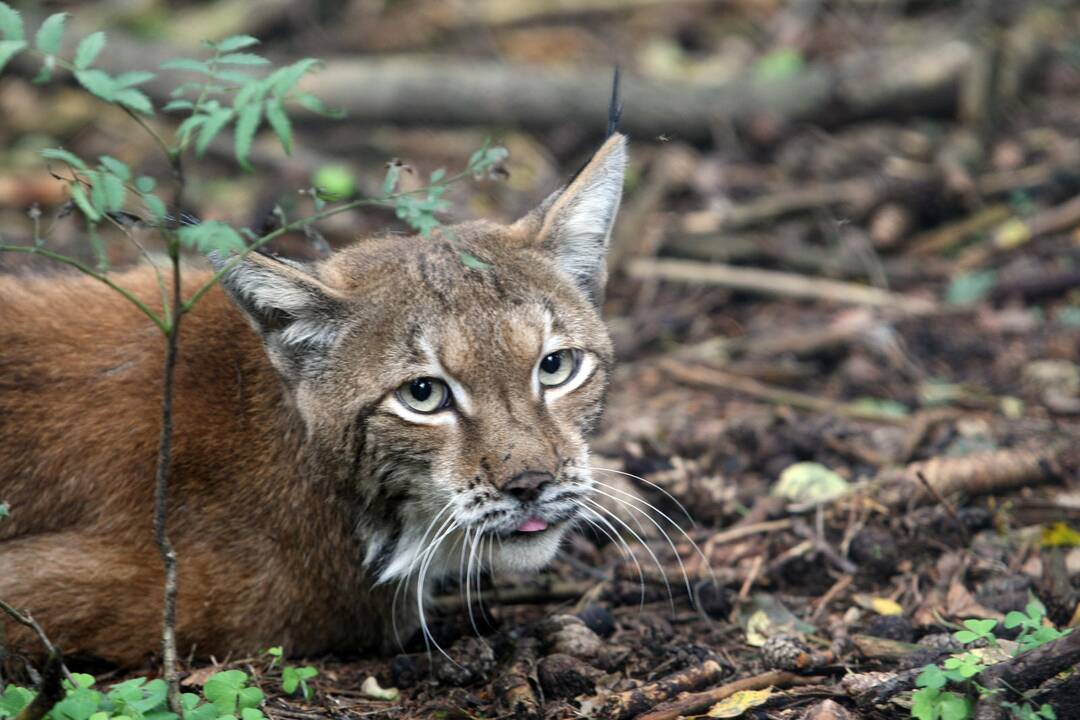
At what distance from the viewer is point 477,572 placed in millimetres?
5406

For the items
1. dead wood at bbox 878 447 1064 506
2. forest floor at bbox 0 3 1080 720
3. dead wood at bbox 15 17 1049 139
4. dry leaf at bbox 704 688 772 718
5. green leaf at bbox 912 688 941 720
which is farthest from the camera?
dead wood at bbox 15 17 1049 139

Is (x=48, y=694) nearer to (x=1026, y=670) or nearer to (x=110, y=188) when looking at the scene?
(x=110, y=188)

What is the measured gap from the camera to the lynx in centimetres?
486

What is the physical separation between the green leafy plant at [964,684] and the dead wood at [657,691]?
867mm

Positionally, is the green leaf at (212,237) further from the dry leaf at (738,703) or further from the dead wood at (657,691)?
the dry leaf at (738,703)

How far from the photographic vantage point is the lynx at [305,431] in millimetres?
4859

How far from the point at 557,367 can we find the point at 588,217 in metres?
0.77

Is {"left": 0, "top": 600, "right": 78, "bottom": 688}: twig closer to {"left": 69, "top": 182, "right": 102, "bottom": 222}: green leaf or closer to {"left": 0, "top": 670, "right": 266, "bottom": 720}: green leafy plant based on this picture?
{"left": 0, "top": 670, "right": 266, "bottom": 720}: green leafy plant

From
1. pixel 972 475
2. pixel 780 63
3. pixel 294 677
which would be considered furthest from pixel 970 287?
pixel 294 677

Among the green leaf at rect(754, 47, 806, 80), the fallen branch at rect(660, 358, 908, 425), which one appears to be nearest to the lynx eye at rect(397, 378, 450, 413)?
the fallen branch at rect(660, 358, 908, 425)

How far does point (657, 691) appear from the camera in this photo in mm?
4695

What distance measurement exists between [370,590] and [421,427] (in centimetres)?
89

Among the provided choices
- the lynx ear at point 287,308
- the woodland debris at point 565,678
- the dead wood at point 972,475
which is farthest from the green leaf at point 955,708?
the lynx ear at point 287,308

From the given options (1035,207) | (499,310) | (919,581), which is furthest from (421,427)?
(1035,207)
